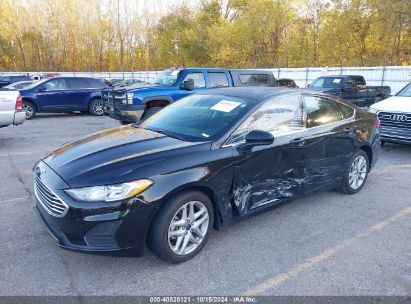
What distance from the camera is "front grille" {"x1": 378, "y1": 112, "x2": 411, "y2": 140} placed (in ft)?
22.9

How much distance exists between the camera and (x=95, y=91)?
A: 14062 millimetres

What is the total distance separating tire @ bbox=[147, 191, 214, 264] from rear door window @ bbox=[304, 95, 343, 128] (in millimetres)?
1838

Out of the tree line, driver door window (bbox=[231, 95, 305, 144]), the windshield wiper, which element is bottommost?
the windshield wiper

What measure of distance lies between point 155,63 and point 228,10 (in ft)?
48.8

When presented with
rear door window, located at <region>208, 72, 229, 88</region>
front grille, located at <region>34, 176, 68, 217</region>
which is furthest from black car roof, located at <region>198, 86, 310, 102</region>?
rear door window, located at <region>208, 72, 229, 88</region>

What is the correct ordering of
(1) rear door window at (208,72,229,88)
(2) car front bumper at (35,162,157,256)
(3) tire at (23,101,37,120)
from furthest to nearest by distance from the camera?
(3) tire at (23,101,37,120) → (1) rear door window at (208,72,229,88) → (2) car front bumper at (35,162,157,256)

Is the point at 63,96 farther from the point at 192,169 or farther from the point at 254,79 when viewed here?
the point at 192,169

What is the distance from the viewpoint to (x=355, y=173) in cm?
494

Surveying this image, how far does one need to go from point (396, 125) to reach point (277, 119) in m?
4.67

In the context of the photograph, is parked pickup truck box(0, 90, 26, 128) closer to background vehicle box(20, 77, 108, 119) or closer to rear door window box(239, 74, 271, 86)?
background vehicle box(20, 77, 108, 119)

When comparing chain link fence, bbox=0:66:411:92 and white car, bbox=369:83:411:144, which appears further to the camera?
chain link fence, bbox=0:66:411:92

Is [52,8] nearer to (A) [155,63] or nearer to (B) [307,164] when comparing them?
(A) [155,63]

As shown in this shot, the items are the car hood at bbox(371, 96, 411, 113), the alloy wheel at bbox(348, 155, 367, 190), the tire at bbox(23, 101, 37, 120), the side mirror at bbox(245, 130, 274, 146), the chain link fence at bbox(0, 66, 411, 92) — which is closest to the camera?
the side mirror at bbox(245, 130, 274, 146)

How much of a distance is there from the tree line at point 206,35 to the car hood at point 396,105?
17.5 meters
